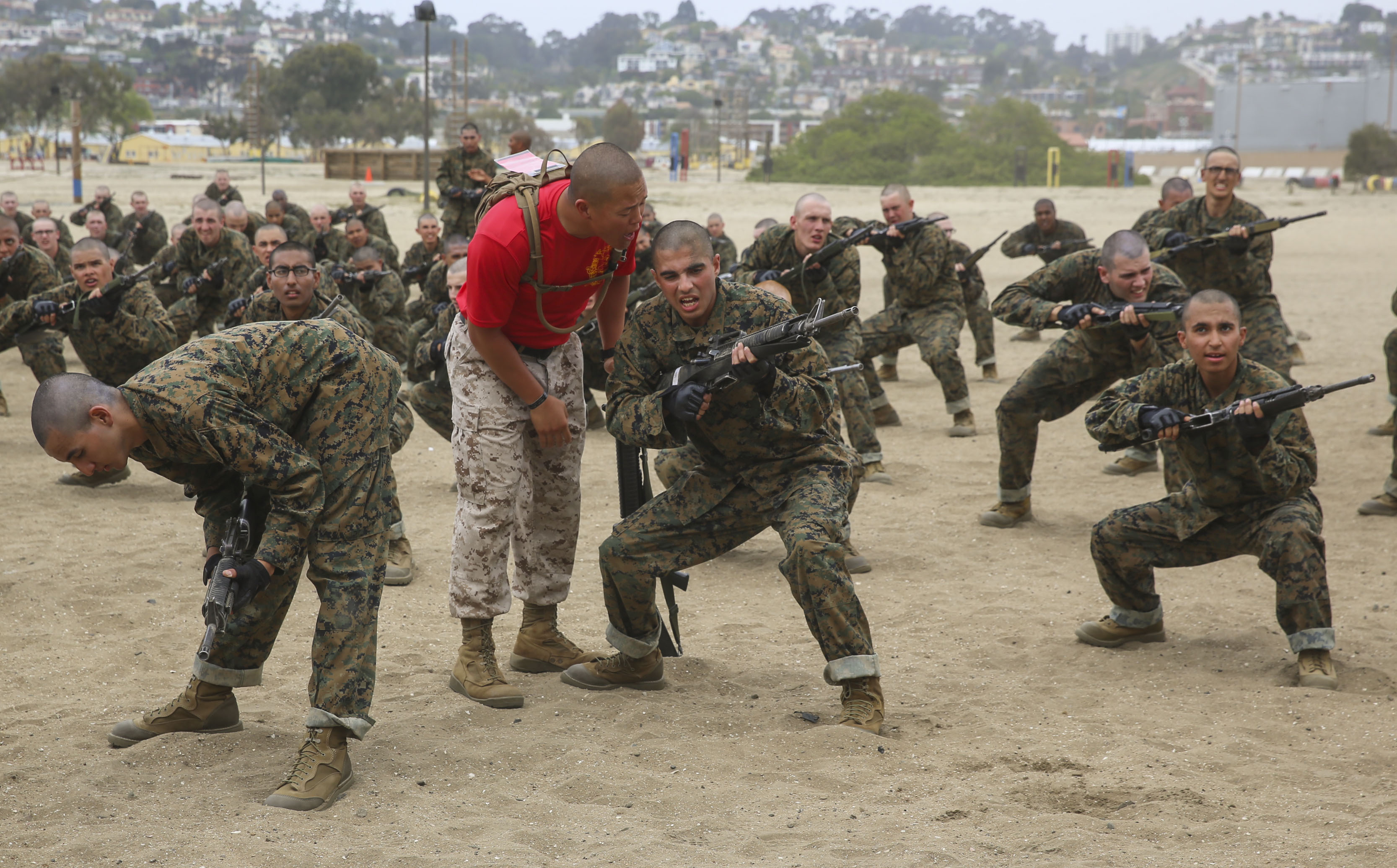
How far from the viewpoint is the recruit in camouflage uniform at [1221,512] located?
492 cm

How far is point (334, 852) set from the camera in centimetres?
354

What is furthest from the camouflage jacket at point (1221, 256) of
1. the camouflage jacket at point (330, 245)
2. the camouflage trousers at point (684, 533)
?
the camouflage jacket at point (330, 245)

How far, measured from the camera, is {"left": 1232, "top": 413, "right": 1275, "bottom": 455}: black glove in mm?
4746

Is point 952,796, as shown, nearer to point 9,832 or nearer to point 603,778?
point 603,778

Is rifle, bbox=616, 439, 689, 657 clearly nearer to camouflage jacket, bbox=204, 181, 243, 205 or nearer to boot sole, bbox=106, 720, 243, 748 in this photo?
boot sole, bbox=106, 720, 243, 748

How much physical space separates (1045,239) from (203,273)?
335 inches

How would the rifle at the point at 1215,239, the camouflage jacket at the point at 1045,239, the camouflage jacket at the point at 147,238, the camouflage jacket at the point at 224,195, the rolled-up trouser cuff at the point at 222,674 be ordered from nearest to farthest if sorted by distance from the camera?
the rolled-up trouser cuff at the point at 222,674, the rifle at the point at 1215,239, the camouflage jacket at the point at 1045,239, the camouflage jacket at the point at 224,195, the camouflage jacket at the point at 147,238

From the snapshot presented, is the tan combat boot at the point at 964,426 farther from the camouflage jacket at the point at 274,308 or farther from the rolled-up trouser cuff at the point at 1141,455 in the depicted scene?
the camouflage jacket at the point at 274,308

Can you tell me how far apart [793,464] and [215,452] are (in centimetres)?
204

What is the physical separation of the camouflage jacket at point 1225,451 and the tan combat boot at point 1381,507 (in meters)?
2.72

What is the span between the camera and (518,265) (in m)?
4.36

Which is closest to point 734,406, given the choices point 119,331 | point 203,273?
point 119,331

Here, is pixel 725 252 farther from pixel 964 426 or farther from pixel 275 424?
pixel 275 424

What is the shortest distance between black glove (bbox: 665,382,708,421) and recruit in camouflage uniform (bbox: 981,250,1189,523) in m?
3.19
